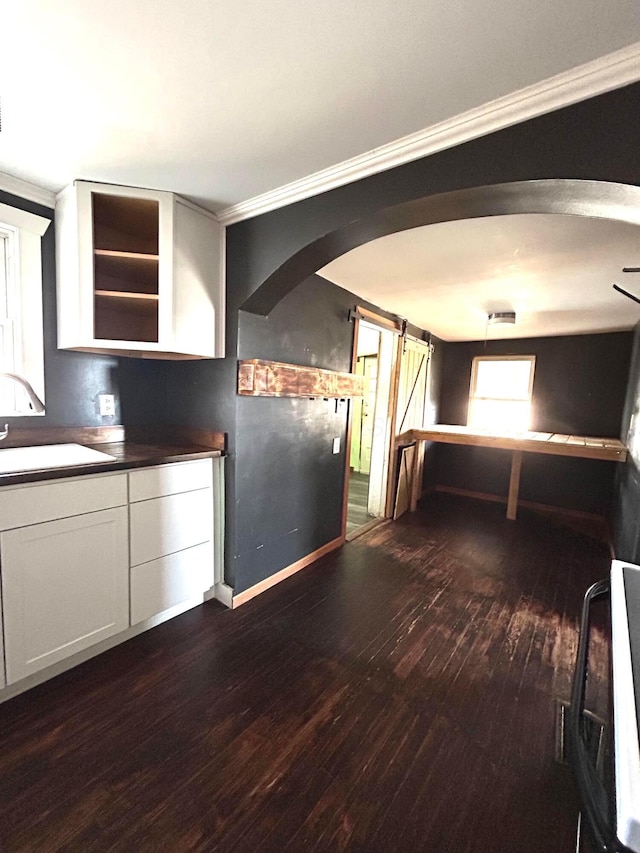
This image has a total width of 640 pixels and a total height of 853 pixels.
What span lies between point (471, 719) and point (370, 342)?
4.82m

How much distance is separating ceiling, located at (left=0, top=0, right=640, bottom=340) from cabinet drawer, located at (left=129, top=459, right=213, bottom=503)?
146cm

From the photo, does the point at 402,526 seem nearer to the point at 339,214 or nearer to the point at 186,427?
the point at 186,427

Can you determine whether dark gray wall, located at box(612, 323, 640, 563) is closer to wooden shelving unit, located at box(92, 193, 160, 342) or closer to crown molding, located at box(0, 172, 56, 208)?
wooden shelving unit, located at box(92, 193, 160, 342)

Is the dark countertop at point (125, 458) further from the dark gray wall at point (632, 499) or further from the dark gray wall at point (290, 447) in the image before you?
the dark gray wall at point (632, 499)

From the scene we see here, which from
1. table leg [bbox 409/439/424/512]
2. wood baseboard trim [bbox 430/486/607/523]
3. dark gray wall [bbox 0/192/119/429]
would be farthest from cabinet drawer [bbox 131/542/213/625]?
wood baseboard trim [bbox 430/486/607/523]

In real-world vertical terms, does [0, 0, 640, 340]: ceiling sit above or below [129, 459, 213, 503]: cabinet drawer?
above

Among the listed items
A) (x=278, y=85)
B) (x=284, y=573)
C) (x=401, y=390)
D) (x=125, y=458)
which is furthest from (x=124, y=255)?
(x=401, y=390)

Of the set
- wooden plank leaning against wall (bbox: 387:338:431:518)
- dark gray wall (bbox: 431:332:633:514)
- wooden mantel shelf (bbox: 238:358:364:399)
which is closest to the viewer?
wooden mantel shelf (bbox: 238:358:364:399)

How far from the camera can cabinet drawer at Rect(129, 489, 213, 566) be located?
191cm

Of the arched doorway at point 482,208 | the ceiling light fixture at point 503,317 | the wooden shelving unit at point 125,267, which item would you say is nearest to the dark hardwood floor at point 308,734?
the wooden shelving unit at point 125,267

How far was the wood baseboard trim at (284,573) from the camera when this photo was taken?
2.36 m

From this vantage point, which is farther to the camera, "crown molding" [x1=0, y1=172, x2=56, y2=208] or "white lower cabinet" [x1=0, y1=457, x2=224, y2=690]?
"crown molding" [x1=0, y1=172, x2=56, y2=208]

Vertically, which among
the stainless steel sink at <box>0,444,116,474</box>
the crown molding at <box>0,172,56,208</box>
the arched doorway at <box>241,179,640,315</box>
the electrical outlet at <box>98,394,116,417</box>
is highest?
the crown molding at <box>0,172,56,208</box>

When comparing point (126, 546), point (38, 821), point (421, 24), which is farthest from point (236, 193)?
point (38, 821)
